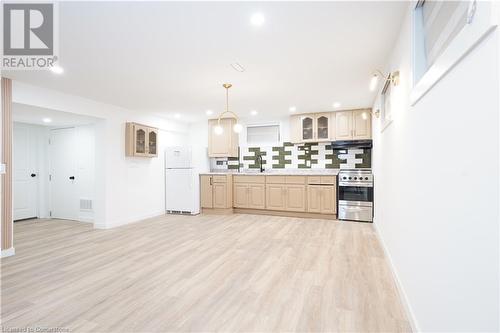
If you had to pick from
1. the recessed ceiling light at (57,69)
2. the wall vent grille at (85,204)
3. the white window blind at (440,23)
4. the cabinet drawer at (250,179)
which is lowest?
the wall vent grille at (85,204)

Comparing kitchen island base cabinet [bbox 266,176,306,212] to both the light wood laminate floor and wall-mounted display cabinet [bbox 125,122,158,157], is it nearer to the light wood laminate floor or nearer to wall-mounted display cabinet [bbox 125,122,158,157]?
the light wood laminate floor

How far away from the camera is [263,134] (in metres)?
6.16

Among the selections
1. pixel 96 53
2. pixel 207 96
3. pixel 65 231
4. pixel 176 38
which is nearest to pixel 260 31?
pixel 176 38

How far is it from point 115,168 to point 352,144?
4.68 meters

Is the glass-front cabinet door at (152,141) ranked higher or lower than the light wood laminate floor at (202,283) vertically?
higher

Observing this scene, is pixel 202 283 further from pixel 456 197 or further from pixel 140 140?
pixel 140 140

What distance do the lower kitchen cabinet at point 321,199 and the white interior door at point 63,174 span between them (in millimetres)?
5011

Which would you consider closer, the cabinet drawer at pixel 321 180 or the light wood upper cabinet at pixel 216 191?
the cabinet drawer at pixel 321 180

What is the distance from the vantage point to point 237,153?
6.23 meters

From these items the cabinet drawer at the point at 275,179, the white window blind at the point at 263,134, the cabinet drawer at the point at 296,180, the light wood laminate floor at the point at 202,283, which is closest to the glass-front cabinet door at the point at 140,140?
the light wood laminate floor at the point at 202,283

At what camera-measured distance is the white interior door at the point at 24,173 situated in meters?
5.16

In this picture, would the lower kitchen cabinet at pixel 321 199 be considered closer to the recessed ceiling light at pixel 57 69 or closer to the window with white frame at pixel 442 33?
the window with white frame at pixel 442 33

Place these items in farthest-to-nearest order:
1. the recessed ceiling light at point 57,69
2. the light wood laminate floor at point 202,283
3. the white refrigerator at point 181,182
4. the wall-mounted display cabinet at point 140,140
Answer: the white refrigerator at point 181,182
the wall-mounted display cabinet at point 140,140
the recessed ceiling light at point 57,69
the light wood laminate floor at point 202,283

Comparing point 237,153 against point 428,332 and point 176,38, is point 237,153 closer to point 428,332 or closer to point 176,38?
point 176,38
